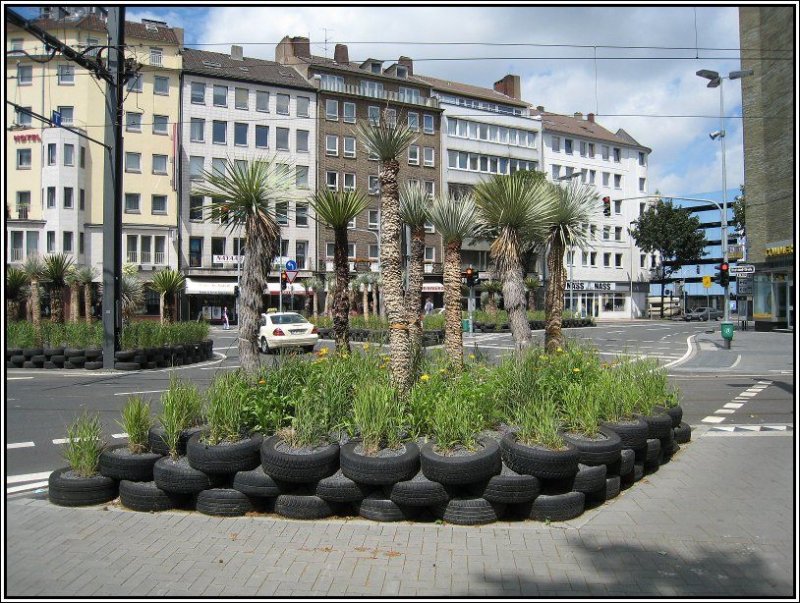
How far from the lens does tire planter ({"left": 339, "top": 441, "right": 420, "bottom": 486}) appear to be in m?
5.18

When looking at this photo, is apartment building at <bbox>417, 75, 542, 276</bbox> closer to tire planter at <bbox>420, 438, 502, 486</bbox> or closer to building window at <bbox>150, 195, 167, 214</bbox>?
building window at <bbox>150, 195, 167, 214</bbox>

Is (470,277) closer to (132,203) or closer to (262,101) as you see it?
(132,203)

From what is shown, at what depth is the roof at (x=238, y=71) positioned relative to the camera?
5619cm

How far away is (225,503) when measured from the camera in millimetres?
5473

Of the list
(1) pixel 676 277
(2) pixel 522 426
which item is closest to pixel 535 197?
(2) pixel 522 426

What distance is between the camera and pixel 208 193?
32.3 ft

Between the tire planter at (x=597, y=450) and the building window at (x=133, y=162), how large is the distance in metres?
54.9

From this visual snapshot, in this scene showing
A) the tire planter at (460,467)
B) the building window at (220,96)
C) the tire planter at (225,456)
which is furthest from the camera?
the building window at (220,96)

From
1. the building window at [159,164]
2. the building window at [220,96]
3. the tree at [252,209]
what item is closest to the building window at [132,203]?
the building window at [159,164]

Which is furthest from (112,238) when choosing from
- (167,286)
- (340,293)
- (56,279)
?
(340,293)

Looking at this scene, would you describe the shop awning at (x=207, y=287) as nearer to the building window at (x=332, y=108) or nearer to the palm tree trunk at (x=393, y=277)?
the building window at (x=332, y=108)

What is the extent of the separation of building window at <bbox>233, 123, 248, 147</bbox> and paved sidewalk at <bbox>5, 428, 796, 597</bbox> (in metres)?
54.7

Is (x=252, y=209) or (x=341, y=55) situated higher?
(x=341, y=55)

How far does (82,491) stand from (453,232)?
295 inches
